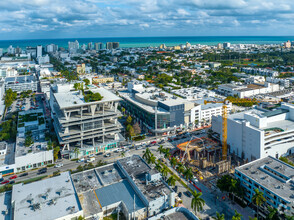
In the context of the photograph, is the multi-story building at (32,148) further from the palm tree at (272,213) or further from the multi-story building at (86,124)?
the palm tree at (272,213)

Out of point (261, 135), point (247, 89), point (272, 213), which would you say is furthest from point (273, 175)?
point (247, 89)

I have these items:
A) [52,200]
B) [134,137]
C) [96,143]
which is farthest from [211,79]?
[52,200]

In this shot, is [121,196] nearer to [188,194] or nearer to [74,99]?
[188,194]

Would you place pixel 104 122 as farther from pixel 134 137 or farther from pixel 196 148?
pixel 196 148

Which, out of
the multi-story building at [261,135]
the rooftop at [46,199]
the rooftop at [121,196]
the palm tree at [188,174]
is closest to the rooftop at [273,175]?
the multi-story building at [261,135]

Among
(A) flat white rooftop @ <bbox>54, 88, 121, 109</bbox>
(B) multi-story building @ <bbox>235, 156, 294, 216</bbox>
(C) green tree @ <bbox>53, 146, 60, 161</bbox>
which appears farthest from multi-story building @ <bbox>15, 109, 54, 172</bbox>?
(B) multi-story building @ <bbox>235, 156, 294, 216</bbox>

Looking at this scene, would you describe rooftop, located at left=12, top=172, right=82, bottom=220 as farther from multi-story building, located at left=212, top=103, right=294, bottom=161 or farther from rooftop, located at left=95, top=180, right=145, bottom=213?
multi-story building, located at left=212, top=103, right=294, bottom=161

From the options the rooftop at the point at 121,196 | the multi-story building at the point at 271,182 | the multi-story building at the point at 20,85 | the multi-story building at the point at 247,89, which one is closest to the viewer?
the multi-story building at the point at 271,182
